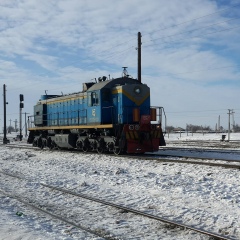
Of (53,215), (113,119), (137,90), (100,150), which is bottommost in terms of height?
(53,215)

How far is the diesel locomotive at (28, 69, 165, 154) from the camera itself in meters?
16.3

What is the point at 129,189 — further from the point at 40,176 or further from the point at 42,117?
the point at 42,117

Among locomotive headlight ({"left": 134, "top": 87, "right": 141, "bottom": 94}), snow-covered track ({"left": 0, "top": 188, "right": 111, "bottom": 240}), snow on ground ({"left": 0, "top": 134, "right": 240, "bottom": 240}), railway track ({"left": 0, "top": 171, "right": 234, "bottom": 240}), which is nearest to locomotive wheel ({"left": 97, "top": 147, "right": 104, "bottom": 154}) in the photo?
snow on ground ({"left": 0, "top": 134, "right": 240, "bottom": 240})

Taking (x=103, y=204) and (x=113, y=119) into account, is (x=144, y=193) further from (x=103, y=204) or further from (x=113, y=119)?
(x=113, y=119)

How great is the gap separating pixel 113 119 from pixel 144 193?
929 centimetres

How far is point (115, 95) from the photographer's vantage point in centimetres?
1733

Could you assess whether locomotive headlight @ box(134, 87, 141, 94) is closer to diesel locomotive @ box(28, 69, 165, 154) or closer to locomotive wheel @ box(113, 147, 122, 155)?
diesel locomotive @ box(28, 69, 165, 154)

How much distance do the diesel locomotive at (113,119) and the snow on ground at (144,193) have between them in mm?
2356

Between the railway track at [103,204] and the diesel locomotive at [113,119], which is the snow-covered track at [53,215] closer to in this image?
the railway track at [103,204]

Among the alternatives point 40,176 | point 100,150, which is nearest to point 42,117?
point 100,150

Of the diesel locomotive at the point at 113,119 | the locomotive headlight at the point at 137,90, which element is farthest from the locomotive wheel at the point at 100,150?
the locomotive headlight at the point at 137,90

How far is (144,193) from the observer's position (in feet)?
27.2

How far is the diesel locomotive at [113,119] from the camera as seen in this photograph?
1634 cm

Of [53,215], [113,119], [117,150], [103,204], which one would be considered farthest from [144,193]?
[113,119]
